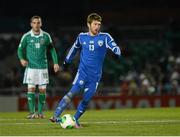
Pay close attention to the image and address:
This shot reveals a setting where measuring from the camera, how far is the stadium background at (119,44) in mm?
26688

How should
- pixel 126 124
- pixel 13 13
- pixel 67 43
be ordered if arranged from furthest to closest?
pixel 13 13 < pixel 67 43 < pixel 126 124

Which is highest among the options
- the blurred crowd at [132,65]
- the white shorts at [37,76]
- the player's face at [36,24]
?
the player's face at [36,24]

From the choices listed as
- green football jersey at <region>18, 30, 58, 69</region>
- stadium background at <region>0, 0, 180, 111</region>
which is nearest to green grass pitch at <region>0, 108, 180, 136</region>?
green football jersey at <region>18, 30, 58, 69</region>

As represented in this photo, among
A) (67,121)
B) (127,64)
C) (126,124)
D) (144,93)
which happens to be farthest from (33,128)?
(127,64)

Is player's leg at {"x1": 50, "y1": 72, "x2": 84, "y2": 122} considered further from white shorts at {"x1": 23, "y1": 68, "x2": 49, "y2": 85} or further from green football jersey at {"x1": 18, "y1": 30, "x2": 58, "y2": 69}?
white shorts at {"x1": 23, "y1": 68, "x2": 49, "y2": 85}

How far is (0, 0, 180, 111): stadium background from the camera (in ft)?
87.6

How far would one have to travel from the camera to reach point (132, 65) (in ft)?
99.5

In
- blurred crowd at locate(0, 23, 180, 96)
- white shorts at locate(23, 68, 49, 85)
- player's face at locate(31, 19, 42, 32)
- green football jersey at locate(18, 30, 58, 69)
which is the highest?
player's face at locate(31, 19, 42, 32)

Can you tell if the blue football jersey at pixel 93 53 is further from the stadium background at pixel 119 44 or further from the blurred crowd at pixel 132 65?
the blurred crowd at pixel 132 65

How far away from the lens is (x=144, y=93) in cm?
2734

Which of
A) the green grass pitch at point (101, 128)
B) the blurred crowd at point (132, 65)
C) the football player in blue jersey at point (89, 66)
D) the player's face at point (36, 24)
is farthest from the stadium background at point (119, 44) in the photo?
the football player in blue jersey at point (89, 66)

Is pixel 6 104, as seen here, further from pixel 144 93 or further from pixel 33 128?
pixel 33 128

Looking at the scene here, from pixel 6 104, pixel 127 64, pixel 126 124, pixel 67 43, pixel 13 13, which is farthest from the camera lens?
pixel 13 13

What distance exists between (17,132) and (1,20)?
2118 centimetres
